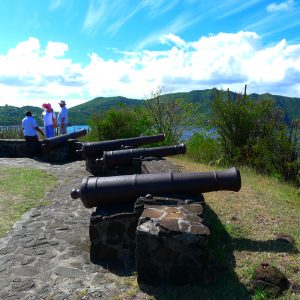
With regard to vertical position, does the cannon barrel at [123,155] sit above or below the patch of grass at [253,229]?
above

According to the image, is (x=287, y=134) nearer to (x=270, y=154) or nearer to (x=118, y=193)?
(x=270, y=154)

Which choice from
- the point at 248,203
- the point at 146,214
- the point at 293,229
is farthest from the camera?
the point at 248,203

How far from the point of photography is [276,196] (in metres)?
8.88

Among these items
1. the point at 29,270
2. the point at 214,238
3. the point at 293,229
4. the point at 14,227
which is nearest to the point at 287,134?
the point at 293,229

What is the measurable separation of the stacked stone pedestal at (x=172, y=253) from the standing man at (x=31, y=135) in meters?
10.1

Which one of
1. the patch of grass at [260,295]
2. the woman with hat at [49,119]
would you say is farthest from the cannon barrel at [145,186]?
the woman with hat at [49,119]

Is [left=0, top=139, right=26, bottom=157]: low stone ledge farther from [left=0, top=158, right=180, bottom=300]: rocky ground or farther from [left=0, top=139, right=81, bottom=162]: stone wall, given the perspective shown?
[left=0, top=158, right=180, bottom=300]: rocky ground

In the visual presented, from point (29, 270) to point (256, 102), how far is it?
1270 centimetres

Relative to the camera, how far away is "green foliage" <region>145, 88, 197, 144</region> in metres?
19.5

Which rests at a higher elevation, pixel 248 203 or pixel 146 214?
pixel 146 214

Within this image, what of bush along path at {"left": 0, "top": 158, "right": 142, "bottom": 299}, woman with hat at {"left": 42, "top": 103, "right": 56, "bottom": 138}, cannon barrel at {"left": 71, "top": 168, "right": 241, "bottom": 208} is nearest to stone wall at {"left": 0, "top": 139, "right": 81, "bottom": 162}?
woman with hat at {"left": 42, "top": 103, "right": 56, "bottom": 138}

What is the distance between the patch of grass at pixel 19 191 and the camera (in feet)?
23.0

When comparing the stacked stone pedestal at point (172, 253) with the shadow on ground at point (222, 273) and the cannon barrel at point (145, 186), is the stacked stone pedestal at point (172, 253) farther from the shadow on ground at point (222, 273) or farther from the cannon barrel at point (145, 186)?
the cannon barrel at point (145, 186)

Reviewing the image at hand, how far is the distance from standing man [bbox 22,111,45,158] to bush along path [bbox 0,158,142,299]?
664cm
